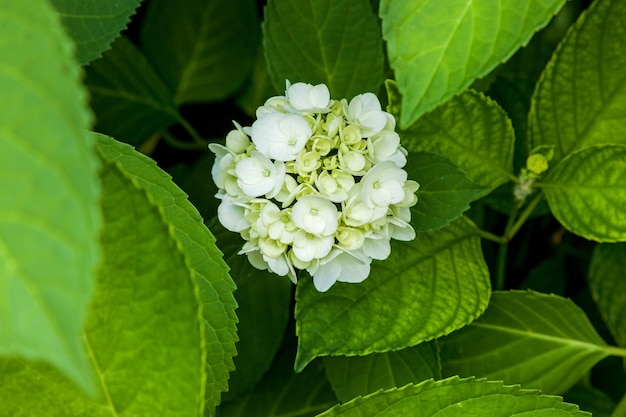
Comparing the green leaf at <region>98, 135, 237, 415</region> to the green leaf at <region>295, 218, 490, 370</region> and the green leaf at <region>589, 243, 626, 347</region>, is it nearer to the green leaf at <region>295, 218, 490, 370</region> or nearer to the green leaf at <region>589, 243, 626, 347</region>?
the green leaf at <region>295, 218, 490, 370</region>

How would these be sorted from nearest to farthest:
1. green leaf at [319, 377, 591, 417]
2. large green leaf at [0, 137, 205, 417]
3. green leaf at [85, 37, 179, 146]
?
large green leaf at [0, 137, 205, 417], green leaf at [319, 377, 591, 417], green leaf at [85, 37, 179, 146]

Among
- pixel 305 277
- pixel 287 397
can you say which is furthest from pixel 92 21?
pixel 287 397

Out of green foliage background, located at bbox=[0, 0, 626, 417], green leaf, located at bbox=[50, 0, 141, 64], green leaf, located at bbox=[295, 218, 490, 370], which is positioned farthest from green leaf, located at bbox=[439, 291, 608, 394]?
green leaf, located at bbox=[50, 0, 141, 64]

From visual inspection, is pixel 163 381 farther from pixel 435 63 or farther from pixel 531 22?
pixel 531 22

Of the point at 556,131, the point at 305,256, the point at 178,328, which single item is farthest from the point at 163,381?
the point at 556,131

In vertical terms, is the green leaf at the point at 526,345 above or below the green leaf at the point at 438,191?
below

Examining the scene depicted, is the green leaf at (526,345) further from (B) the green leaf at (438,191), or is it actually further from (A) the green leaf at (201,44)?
(A) the green leaf at (201,44)

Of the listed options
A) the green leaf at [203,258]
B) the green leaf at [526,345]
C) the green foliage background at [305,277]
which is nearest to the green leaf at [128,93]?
the green foliage background at [305,277]
